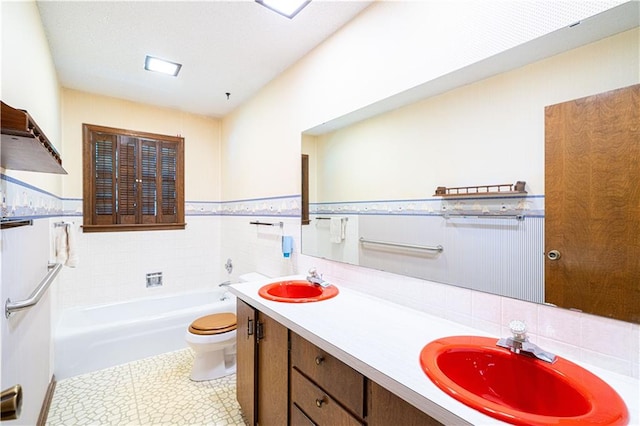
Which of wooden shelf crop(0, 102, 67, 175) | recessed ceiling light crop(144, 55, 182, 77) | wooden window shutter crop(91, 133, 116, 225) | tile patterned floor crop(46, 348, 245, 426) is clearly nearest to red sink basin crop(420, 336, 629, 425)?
wooden shelf crop(0, 102, 67, 175)

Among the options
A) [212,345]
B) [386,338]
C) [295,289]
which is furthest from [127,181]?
[386,338]

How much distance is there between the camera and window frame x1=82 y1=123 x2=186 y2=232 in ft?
9.69

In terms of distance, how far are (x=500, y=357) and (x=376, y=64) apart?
153 centimetres

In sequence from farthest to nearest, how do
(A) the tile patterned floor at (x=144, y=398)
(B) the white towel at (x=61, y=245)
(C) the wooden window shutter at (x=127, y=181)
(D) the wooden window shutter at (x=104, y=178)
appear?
(C) the wooden window shutter at (x=127, y=181) < (D) the wooden window shutter at (x=104, y=178) < (B) the white towel at (x=61, y=245) < (A) the tile patterned floor at (x=144, y=398)

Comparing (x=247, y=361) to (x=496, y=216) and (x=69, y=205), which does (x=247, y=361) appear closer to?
(x=496, y=216)

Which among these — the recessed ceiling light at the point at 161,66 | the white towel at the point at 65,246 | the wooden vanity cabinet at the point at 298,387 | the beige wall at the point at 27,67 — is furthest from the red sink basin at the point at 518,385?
the recessed ceiling light at the point at 161,66

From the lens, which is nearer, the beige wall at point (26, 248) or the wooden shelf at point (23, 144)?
the wooden shelf at point (23, 144)

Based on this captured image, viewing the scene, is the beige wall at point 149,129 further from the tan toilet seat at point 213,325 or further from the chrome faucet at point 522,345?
the chrome faucet at point 522,345

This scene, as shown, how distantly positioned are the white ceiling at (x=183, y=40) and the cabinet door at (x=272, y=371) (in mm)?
1808

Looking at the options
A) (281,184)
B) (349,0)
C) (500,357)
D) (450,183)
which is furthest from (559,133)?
(281,184)

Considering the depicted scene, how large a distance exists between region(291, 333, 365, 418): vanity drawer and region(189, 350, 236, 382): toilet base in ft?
4.38

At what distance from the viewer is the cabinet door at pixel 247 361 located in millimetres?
1618

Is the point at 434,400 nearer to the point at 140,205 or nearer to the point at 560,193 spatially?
the point at 560,193

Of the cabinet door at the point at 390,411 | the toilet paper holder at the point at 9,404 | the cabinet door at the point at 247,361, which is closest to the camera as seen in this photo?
the toilet paper holder at the point at 9,404
